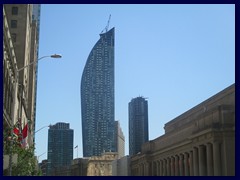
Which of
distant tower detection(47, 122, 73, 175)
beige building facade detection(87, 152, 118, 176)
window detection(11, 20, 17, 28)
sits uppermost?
window detection(11, 20, 17, 28)

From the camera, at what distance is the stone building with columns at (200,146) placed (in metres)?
68.9

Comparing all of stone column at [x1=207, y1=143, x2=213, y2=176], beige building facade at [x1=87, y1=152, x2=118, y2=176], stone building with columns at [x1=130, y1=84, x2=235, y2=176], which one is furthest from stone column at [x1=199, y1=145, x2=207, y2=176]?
beige building facade at [x1=87, y1=152, x2=118, y2=176]

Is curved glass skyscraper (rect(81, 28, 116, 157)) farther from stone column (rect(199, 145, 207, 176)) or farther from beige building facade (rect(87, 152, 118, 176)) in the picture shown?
stone column (rect(199, 145, 207, 176))

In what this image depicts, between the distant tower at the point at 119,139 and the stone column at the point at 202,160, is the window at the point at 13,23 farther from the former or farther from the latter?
the stone column at the point at 202,160

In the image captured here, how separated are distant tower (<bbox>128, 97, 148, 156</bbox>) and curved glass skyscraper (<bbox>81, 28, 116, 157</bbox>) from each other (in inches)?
220

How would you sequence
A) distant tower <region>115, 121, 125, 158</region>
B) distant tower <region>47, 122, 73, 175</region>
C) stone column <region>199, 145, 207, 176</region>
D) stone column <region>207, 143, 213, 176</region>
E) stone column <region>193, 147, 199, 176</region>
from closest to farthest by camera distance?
stone column <region>207, 143, 213, 176</region> < stone column <region>199, 145, 207, 176</region> < stone column <region>193, 147, 199, 176</region> < distant tower <region>115, 121, 125, 158</region> < distant tower <region>47, 122, 73, 175</region>

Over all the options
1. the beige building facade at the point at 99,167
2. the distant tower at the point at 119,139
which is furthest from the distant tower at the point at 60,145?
the beige building facade at the point at 99,167

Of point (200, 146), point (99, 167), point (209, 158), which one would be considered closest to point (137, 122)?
point (99, 167)

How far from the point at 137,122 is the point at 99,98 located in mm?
17461

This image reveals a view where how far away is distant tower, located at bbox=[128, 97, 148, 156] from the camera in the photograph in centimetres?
10709

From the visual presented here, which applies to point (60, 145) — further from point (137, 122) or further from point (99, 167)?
point (99, 167)

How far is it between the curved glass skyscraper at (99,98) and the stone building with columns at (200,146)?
10190mm

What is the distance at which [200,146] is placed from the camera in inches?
3017
